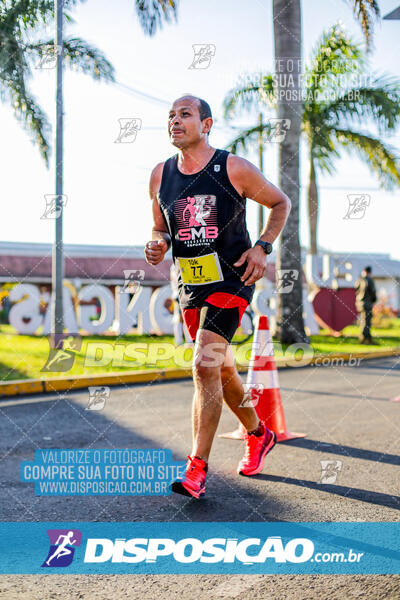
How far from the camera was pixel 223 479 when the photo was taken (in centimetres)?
355

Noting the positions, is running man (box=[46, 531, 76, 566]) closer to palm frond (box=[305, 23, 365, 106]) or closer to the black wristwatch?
the black wristwatch

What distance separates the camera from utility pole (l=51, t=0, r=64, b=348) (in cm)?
1027

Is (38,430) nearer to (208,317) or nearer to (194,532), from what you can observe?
(208,317)

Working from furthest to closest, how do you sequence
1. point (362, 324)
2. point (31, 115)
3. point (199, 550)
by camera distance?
point (362, 324) → point (31, 115) → point (199, 550)

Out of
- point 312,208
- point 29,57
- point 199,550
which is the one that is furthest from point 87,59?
point 199,550

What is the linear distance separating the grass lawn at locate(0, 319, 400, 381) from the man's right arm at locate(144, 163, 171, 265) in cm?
450

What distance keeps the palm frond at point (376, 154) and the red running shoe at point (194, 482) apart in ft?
47.4

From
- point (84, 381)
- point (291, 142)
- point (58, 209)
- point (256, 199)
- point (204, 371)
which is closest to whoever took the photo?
point (204, 371)

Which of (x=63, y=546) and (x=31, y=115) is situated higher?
(x=31, y=115)

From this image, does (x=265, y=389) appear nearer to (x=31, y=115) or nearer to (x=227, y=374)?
(x=227, y=374)

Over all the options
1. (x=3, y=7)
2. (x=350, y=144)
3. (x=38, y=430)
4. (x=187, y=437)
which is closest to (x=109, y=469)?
(x=187, y=437)

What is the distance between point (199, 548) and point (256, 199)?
6.00 feet

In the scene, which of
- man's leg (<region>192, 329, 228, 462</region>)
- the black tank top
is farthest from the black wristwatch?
man's leg (<region>192, 329, 228, 462</region>)

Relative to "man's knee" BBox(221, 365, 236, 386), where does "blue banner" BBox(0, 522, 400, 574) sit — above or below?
below
